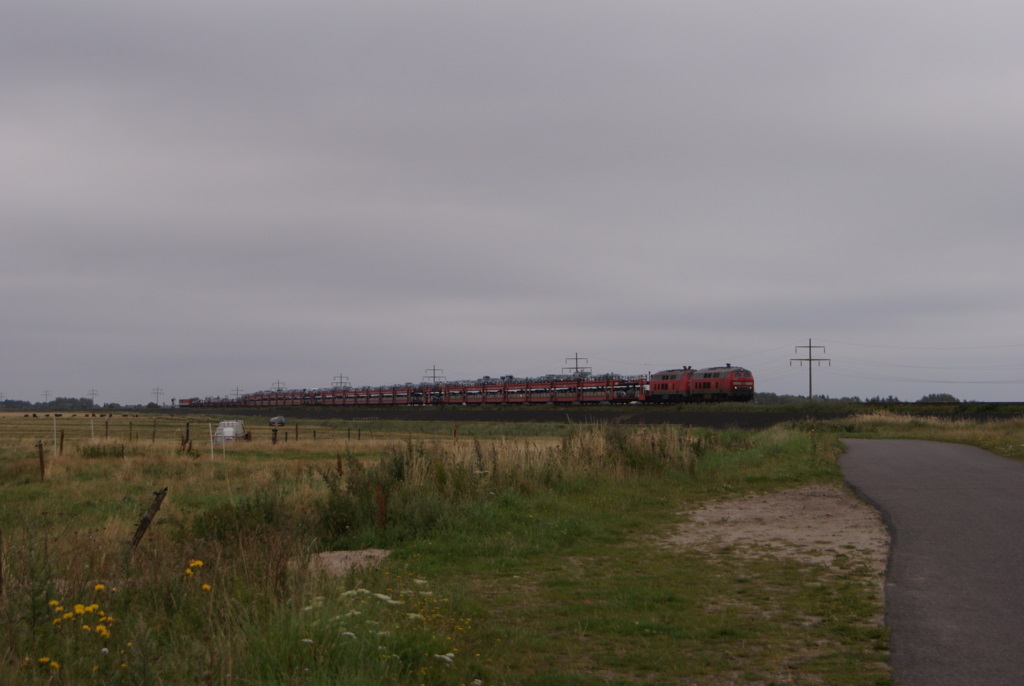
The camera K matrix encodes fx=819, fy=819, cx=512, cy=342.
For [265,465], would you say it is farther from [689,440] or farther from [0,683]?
[0,683]

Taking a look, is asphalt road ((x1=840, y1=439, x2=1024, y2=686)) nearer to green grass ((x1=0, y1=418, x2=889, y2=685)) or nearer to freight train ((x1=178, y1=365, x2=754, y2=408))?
green grass ((x1=0, y1=418, x2=889, y2=685))

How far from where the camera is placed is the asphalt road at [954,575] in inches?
221

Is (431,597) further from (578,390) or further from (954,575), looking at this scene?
(578,390)

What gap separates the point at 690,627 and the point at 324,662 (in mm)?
3237

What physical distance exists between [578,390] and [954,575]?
71.6 meters

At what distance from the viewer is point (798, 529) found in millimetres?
11977

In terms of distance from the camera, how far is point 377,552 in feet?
35.2

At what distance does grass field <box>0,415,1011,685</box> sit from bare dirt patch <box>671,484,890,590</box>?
0.47 meters

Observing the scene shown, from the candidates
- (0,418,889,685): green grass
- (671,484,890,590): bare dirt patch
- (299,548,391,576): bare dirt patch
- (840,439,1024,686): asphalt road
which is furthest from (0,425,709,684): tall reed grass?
(840,439,1024,686): asphalt road

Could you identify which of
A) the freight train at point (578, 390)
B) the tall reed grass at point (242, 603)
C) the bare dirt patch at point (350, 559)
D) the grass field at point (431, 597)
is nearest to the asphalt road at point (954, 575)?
the grass field at point (431, 597)

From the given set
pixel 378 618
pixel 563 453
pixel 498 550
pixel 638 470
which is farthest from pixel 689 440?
pixel 378 618

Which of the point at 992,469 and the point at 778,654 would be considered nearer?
the point at 778,654

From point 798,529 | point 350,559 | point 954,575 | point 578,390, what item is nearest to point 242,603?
point 350,559

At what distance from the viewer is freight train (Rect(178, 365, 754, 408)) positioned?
7044 cm
